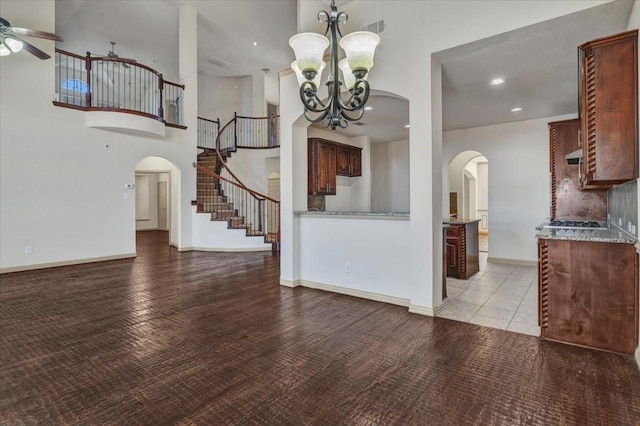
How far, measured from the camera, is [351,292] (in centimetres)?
434

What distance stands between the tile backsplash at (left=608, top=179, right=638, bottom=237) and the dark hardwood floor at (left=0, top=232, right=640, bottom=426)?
1.16m

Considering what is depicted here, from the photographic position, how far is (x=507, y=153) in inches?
260

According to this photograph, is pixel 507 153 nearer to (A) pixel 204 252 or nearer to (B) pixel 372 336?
(B) pixel 372 336

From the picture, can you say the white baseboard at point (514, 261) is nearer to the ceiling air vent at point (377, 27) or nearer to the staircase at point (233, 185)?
the staircase at point (233, 185)

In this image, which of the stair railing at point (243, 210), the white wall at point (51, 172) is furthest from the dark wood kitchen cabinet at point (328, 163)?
the white wall at point (51, 172)

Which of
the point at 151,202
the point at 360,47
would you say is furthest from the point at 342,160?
the point at 151,202

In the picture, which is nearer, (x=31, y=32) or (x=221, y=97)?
(x=31, y=32)

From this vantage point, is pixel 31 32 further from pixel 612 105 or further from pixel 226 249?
pixel 612 105

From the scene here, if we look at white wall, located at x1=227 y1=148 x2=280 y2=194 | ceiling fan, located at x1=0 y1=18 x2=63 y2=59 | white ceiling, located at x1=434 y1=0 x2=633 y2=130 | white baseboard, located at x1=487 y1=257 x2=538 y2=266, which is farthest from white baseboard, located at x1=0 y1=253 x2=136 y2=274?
white baseboard, located at x1=487 y1=257 x2=538 y2=266

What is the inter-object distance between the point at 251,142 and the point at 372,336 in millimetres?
8672

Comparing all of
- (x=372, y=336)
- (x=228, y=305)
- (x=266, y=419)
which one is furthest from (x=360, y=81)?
(x=228, y=305)

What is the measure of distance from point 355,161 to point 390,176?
1404 millimetres

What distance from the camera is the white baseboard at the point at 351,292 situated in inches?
154

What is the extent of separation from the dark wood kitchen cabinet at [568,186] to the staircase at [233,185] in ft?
18.3
